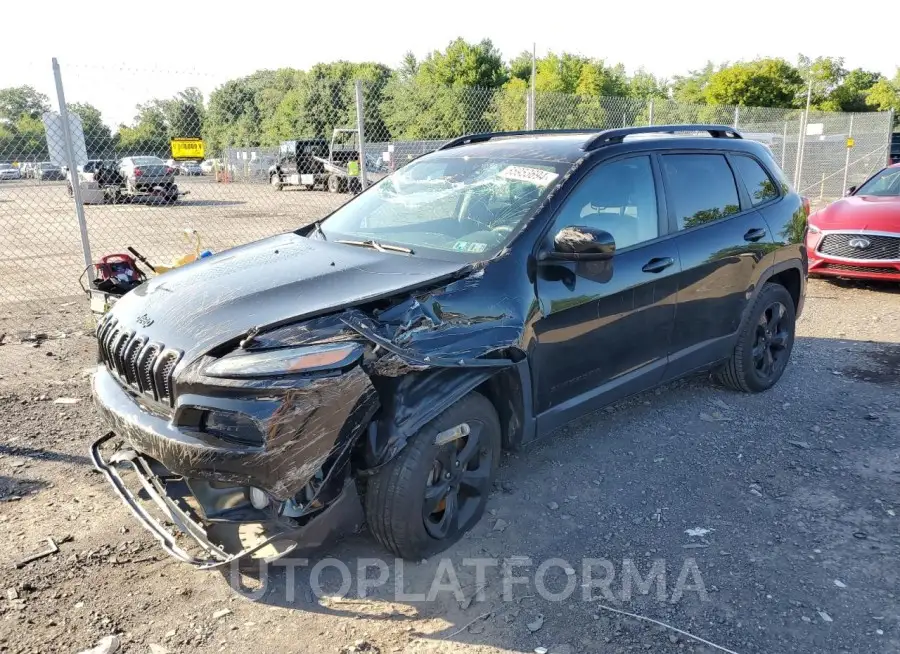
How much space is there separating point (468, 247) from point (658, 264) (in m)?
1.21

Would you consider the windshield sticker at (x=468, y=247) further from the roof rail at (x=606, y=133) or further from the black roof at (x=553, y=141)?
the roof rail at (x=606, y=133)

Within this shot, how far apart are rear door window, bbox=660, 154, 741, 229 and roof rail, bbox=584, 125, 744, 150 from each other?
21 cm

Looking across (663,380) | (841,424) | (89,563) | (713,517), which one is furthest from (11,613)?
(841,424)

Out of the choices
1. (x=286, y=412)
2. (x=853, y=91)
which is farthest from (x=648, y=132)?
(x=853, y=91)

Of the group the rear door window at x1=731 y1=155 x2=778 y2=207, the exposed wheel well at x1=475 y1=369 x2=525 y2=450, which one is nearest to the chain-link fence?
the rear door window at x1=731 y1=155 x2=778 y2=207

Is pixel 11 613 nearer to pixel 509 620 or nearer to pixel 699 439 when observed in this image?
pixel 509 620

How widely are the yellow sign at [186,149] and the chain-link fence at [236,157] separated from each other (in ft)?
0.05

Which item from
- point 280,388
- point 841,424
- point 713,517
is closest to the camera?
point 280,388

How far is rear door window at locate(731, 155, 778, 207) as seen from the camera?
4637 mm

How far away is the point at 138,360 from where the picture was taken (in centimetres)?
274

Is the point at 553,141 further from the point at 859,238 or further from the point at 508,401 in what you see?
the point at 859,238

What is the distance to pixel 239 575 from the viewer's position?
9.64 ft

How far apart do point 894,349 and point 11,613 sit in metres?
6.71

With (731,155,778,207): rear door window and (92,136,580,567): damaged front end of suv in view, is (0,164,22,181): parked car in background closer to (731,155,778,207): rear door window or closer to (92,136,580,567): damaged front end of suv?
(92,136,580,567): damaged front end of suv
